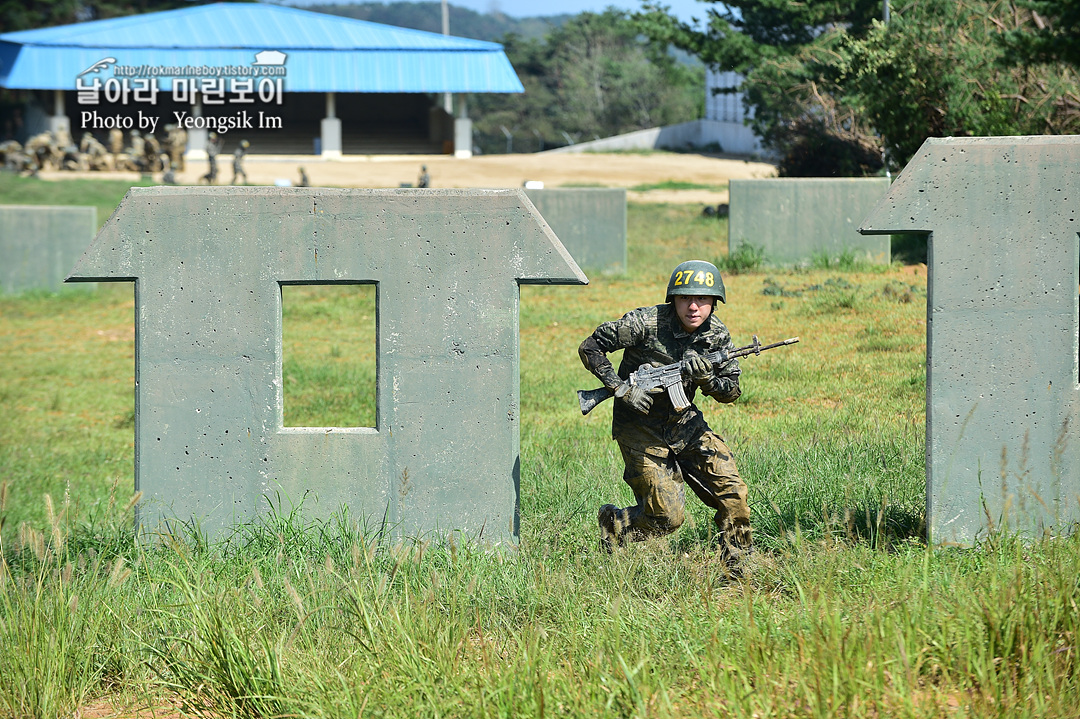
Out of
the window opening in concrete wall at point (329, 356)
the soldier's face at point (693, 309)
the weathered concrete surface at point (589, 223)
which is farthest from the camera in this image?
the weathered concrete surface at point (589, 223)

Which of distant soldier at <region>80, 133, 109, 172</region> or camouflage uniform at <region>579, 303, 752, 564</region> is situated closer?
camouflage uniform at <region>579, 303, 752, 564</region>

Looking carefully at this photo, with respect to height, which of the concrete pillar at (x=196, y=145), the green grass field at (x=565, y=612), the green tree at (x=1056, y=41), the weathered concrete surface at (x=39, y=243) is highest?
the concrete pillar at (x=196, y=145)

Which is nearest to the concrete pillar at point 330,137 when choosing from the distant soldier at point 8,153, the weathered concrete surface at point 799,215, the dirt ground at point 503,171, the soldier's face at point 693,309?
the dirt ground at point 503,171

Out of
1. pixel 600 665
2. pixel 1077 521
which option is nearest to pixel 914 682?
pixel 600 665

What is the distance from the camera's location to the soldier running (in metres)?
5.88

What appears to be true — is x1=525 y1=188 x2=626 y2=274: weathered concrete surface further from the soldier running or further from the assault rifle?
the assault rifle

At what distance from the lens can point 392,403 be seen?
6.14 meters

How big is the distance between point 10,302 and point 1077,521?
1628 centimetres

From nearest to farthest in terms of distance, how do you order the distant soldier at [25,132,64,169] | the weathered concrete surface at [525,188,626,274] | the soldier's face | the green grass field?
the green grass field < the soldier's face < the weathered concrete surface at [525,188,626,274] < the distant soldier at [25,132,64,169]

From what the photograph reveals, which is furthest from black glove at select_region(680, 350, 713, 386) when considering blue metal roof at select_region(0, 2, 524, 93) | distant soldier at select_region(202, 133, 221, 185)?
blue metal roof at select_region(0, 2, 524, 93)

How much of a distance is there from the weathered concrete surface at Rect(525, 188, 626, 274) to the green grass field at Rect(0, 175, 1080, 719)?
10695 mm

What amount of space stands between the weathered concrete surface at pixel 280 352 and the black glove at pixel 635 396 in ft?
2.04

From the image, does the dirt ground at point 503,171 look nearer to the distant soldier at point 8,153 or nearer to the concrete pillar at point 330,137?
the concrete pillar at point 330,137

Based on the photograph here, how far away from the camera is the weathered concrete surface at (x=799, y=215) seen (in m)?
18.4
